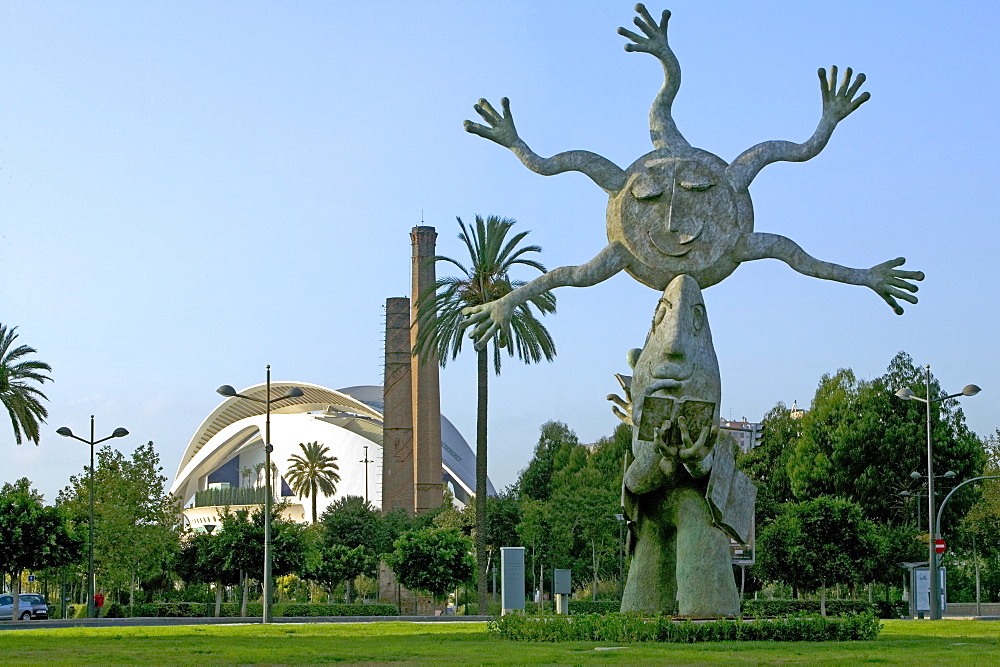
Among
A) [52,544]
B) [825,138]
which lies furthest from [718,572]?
[52,544]

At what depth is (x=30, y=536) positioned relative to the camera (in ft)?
137

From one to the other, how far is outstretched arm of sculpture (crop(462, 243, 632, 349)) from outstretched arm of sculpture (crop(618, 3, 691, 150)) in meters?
1.99

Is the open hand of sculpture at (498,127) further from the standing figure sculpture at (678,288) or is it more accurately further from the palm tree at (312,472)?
the palm tree at (312,472)

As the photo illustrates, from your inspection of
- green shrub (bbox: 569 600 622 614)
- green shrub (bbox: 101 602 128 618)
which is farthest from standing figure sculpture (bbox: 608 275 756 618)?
green shrub (bbox: 101 602 128 618)

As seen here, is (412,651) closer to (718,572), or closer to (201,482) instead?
(718,572)

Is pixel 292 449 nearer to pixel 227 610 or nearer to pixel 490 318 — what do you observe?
pixel 227 610

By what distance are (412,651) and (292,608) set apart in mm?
31084

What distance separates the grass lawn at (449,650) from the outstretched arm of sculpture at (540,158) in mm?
7284

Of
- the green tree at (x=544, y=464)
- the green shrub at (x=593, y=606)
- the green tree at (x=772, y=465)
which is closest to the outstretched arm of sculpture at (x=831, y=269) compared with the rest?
the green shrub at (x=593, y=606)

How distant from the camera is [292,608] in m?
46.2

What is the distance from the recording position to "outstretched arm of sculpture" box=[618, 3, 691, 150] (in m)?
20.0

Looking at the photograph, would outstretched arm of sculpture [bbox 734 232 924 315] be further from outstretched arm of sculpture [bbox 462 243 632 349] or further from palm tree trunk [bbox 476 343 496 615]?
palm tree trunk [bbox 476 343 496 615]

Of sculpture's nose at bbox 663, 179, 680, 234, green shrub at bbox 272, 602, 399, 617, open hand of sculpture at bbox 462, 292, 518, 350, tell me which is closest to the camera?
open hand of sculpture at bbox 462, 292, 518, 350

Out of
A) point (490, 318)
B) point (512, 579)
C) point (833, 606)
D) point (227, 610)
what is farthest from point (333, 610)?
point (490, 318)
